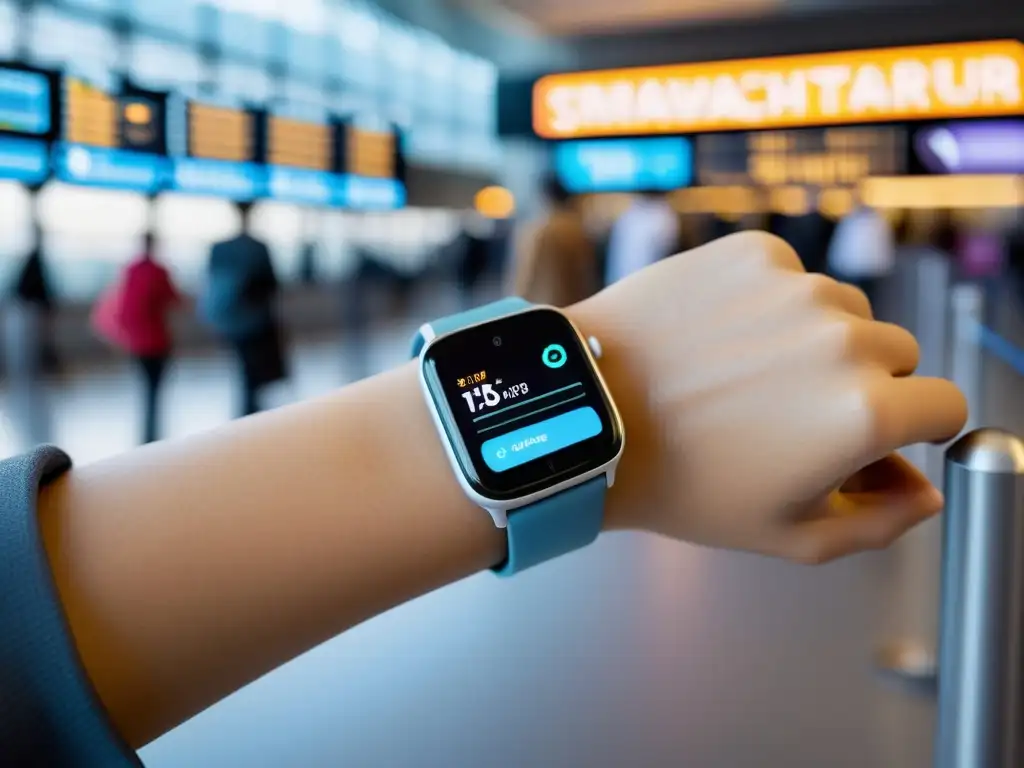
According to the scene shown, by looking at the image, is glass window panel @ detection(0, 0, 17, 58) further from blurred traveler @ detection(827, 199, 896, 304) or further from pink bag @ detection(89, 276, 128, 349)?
blurred traveler @ detection(827, 199, 896, 304)

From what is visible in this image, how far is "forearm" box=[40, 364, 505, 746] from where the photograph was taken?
0.71 metres

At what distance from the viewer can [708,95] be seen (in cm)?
574

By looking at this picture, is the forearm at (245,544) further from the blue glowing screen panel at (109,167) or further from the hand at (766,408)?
the blue glowing screen panel at (109,167)

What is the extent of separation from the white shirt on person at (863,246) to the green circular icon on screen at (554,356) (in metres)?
8.88

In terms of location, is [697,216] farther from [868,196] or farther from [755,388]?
[755,388]

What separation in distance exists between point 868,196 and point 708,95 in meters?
12.5

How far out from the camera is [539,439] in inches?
33.2

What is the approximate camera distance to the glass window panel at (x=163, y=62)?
39.0 feet

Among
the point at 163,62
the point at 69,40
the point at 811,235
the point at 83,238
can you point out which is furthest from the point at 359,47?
the point at 811,235

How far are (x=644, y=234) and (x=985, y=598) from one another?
6.67m

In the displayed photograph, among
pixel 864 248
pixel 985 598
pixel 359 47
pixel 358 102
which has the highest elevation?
pixel 359 47

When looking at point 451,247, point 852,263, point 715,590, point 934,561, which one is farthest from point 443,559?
point 451,247

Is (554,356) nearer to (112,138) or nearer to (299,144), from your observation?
(112,138)

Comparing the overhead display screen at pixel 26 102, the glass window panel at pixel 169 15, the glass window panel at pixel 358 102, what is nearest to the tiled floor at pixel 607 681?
the overhead display screen at pixel 26 102
